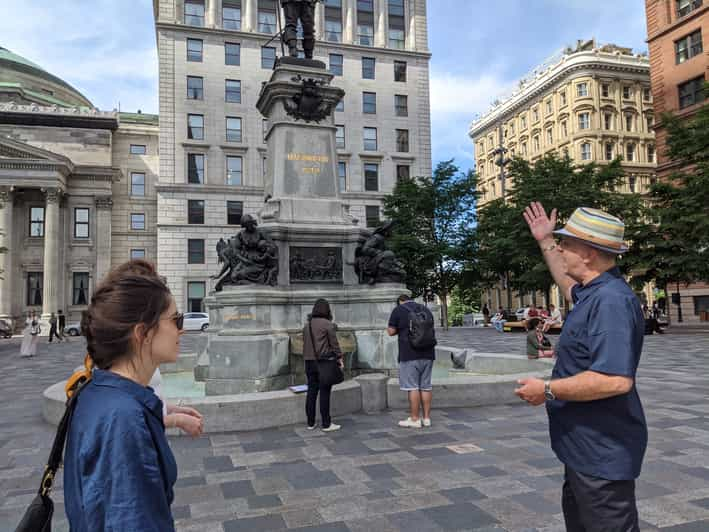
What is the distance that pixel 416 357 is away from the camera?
23.9ft

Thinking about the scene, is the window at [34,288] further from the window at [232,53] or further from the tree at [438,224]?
the tree at [438,224]

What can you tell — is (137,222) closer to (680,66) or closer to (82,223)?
(82,223)

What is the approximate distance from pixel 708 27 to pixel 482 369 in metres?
39.2

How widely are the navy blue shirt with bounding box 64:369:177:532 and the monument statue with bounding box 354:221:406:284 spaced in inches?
354

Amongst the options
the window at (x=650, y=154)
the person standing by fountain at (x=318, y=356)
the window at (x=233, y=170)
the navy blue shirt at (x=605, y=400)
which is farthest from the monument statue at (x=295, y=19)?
the window at (x=650, y=154)

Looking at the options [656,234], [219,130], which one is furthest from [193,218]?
[656,234]

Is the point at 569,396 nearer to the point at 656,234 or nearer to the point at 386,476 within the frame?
the point at 386,476

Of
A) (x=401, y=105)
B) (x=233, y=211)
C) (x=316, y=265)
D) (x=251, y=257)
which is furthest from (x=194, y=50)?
(x=251, y=257)

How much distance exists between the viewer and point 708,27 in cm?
3822

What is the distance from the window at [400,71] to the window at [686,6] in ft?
73.3

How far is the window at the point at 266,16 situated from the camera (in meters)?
48.2

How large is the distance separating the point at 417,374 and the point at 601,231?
495cm

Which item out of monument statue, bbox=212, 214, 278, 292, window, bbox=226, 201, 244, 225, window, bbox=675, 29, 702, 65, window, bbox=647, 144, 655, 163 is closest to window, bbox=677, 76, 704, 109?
window, bbox=675, 29, 702, 65

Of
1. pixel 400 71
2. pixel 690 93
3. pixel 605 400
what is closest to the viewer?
pixel 605 400
